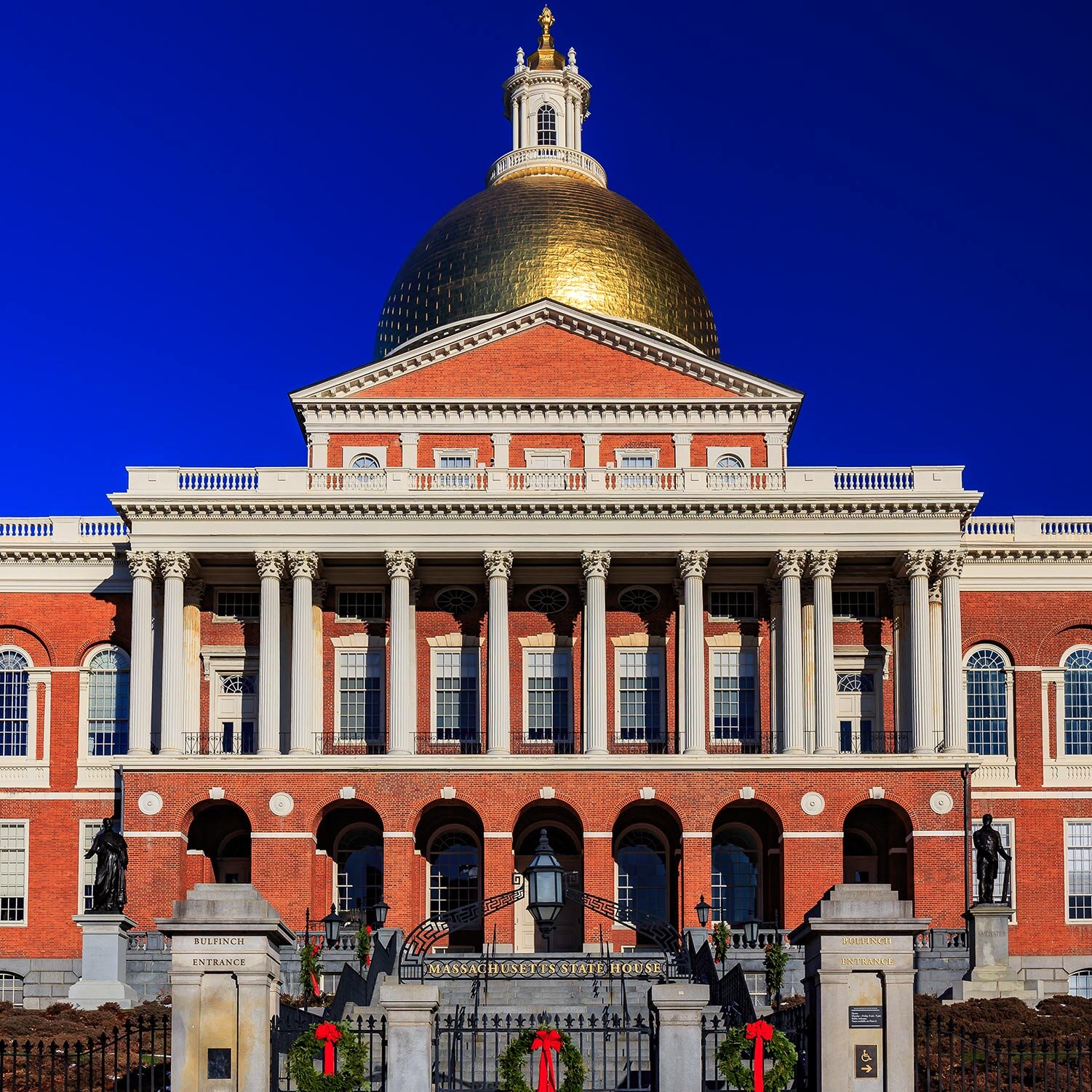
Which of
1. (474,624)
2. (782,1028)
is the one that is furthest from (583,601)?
(782,1028)

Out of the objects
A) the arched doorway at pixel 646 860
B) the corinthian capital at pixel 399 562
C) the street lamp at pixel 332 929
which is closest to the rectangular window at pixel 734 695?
the arched doorway at pixel 646 860

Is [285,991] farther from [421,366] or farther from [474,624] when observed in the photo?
[421,366]

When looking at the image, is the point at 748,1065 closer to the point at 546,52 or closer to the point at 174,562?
the point at 174,562

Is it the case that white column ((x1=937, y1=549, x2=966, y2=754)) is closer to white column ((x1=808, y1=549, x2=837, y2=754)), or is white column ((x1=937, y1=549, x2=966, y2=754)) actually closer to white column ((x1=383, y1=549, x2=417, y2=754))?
white column ((x1=808, y1=549, x2=837, y2=754))

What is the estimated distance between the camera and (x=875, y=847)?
54.6 metres

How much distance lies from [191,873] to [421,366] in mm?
16666

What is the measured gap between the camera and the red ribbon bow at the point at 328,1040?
23.1 m

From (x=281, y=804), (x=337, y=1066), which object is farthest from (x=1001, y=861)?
(x=337, y=1066)

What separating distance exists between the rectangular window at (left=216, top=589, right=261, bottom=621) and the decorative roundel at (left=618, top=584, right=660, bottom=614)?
10696mm

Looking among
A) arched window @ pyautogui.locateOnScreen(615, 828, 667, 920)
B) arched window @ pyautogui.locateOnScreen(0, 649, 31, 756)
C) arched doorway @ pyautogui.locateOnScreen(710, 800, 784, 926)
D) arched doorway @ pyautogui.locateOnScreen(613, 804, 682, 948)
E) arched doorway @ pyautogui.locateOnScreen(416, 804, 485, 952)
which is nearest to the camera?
arched doorway @ pyautogui.locateOnScreen(710, 800, 784, 926)

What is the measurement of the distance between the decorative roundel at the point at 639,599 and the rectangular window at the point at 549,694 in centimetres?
223

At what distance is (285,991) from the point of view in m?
41.6

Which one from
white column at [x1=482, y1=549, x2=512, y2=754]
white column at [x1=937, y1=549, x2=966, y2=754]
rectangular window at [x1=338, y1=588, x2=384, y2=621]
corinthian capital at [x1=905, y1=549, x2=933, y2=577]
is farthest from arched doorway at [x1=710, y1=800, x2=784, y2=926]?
rectangular window at [x1=338, y1=588, x2=384, y2=621]

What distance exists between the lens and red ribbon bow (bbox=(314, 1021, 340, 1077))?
23094 mm
